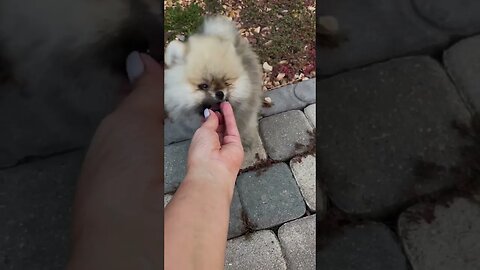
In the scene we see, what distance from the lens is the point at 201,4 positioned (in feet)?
6.21

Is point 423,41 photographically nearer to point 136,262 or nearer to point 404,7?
point 404,7

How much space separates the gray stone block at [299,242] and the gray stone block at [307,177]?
47mm

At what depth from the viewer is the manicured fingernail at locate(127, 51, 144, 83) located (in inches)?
52.4

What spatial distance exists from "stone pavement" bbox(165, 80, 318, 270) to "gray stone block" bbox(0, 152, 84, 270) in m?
0.31

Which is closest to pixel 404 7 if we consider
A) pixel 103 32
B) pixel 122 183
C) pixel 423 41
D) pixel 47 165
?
pixel 423 41

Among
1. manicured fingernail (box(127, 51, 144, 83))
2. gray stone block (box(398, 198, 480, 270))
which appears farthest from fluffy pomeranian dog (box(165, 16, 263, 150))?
gray stone block (box(398, 198, 480, 270))

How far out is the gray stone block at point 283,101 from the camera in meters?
1.73

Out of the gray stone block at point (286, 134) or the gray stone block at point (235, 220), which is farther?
the gray stone block at point (286, 134)

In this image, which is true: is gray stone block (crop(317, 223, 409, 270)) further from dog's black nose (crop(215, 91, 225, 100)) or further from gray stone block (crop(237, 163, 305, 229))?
dog's black nose (crop(215, 91, 225, 100))

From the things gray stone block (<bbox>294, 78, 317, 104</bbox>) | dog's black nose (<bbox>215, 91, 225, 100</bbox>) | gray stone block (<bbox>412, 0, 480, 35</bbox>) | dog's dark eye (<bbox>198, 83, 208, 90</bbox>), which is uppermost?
gray stone block (<bbox>412, 0, 480, 35</bbox>)

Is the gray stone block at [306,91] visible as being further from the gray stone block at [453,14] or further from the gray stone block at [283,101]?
the gray stone block at [453,14]

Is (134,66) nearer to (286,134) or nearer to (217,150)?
(217,150)

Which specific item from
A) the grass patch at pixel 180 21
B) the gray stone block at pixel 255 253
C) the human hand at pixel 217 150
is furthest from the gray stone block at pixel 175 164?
the grass patch at pixel 180 21

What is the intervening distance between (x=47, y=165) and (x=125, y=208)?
0.31 meters
